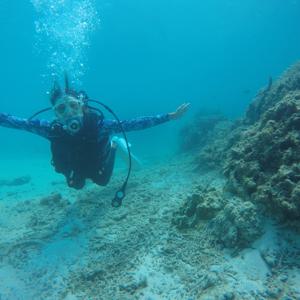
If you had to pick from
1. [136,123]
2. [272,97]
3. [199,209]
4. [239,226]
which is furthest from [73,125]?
[272,97]

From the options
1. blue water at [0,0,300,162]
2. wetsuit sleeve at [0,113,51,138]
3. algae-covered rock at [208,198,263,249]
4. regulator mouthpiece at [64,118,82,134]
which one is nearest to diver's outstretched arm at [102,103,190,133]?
regulator mouthpiece at [64,118,82,134]

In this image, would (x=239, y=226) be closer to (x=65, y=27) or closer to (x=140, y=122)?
(x=140, y=122)

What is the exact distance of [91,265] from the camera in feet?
14.3

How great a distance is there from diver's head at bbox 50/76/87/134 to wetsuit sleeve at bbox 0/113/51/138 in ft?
1.51

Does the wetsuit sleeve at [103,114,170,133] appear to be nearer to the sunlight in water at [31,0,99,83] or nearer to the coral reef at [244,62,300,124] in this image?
the coral reef at [244,62,300,124]

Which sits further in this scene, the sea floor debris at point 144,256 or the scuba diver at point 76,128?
the scuba diver at point 76,128

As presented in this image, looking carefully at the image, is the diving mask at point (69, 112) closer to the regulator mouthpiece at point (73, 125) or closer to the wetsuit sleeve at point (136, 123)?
Answer: the regulator mouthpiece at point (73, 125)

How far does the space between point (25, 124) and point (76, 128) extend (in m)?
1.16

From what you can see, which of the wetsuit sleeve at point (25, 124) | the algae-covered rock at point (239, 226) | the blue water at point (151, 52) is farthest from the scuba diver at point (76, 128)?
the blue water at point (151, 52)

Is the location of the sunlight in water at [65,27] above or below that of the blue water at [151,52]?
below

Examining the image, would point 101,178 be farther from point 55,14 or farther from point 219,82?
point 219,82

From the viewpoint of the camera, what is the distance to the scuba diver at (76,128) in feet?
19.4

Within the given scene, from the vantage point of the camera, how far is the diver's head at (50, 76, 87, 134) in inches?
230

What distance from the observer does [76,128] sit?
586cm
